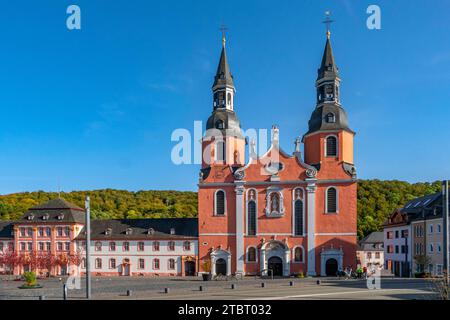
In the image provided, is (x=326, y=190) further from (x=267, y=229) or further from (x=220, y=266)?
(x=220, y=266)

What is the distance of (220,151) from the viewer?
65438mm

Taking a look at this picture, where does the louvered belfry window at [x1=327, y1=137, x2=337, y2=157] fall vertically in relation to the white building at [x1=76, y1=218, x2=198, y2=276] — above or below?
above

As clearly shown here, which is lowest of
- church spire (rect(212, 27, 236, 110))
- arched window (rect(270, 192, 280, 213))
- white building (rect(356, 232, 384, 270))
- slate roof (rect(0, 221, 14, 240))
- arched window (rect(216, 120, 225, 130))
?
white building (rect(356, 232, 384, 270))

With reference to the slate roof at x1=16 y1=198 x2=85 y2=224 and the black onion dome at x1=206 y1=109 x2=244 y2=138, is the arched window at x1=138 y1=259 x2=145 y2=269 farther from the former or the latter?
the black onion dome at x1=206 y1=109 x2=244 y2=138

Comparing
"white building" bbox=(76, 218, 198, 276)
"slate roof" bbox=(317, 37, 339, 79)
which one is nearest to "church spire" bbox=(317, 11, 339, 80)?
"slate roof" bbox=(317, 37, 339, 79)

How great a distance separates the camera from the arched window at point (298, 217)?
60281 mm

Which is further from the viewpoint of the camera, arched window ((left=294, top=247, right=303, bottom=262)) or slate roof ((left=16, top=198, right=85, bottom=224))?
slate roof ((left=16, top=198, right=85, bottom=224))

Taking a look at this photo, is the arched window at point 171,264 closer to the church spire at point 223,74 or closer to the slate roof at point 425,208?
the church spire at point 223,74

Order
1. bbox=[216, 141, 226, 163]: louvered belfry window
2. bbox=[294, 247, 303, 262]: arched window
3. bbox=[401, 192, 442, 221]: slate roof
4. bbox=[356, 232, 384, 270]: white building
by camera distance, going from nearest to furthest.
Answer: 1. bbox=[401, 192, 442, 221]: slate roof
2. bbox=[294, 247, 303, 262]: arched window
3. bbox=[216, 141, 226, 163]: louvered belfry window
4. bbox=[356, 232, 384, 270]: white building

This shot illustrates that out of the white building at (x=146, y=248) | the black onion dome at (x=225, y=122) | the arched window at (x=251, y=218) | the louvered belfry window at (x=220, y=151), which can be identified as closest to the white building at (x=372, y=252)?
the arched window at (x=251, y=218)

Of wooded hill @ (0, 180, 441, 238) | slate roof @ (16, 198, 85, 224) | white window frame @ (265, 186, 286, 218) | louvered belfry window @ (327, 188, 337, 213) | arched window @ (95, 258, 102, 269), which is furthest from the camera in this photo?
wooded hill @ (0, 180, 441, 238)

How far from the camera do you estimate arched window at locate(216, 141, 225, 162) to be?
213 ft

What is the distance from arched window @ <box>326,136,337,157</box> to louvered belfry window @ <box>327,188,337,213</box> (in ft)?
14.6

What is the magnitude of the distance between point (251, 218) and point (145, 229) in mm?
15303
